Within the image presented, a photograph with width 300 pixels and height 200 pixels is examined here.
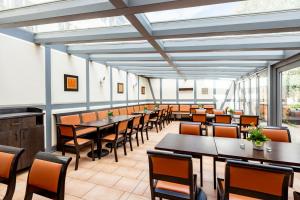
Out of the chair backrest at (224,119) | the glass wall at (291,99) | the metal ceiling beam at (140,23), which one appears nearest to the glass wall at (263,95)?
the glass wall at (291,99)

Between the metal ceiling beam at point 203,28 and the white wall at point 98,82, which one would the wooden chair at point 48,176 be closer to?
the metal ceiling beam at point 203,28

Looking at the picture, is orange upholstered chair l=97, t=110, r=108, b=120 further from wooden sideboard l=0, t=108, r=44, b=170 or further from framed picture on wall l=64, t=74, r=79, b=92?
wooden sideboard l=0, t=108, r=44, b=170

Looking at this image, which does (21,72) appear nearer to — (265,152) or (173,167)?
(173,167)

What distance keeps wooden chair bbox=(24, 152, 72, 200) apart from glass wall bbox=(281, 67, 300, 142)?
4713 millimetres

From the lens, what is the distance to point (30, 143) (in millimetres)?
3379

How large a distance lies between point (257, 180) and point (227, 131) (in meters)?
1.77

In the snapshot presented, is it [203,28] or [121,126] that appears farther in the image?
[121,126]

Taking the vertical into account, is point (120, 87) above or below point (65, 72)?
below

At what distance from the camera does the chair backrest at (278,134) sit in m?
2.82

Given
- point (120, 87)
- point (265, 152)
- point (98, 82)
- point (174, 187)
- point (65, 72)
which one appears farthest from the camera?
point (120, 87)

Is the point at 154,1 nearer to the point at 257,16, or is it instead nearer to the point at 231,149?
the point at 257,16

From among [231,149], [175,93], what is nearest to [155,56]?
[231,149]

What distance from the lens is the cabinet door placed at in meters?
3.22

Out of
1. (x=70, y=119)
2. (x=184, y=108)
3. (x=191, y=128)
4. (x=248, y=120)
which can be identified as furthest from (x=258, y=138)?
(x=184, y=108)
